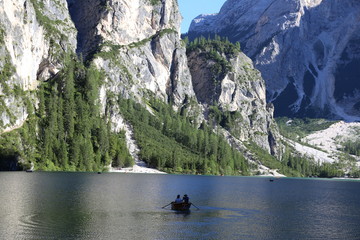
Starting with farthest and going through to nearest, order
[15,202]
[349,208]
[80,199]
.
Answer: [349,208], [80,199], [15,202]

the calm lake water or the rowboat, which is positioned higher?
the rowboat

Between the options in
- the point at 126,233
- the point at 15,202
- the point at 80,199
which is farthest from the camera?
the point at 80,199

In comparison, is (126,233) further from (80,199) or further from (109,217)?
(80,199)

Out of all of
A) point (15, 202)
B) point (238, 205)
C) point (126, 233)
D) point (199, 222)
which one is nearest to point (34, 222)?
point (126, 233)

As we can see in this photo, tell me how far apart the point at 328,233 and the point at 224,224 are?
15.3 metres

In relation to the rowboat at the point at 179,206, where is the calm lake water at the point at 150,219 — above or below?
below

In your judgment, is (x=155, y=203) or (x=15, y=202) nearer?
(x=15, y=202)

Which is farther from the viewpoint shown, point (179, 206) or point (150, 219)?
point (179, 206)

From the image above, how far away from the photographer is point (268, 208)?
91500 millimetres

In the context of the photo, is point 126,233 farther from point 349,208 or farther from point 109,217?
point 349,208

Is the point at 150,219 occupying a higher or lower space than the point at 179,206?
lower

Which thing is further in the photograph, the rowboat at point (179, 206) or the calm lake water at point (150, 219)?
the rowboat at point (179, 206)

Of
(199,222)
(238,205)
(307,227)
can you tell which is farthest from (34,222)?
(238,205)

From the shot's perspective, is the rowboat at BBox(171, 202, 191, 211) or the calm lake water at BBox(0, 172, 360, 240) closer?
the calm lake water at BBox(0, 172, 360, 240)
